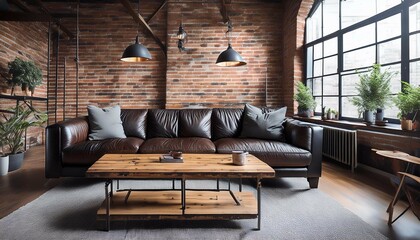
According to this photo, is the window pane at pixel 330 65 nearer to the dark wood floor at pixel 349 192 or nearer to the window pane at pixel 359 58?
the window pane at pixel 359 58

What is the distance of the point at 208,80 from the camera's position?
546 centimetres

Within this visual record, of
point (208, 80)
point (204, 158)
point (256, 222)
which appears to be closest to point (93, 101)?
point (208, 80)

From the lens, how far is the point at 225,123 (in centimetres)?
356

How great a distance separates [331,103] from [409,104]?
1.96m

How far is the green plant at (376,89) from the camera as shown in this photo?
302 centimetres

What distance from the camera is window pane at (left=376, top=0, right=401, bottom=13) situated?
316cm

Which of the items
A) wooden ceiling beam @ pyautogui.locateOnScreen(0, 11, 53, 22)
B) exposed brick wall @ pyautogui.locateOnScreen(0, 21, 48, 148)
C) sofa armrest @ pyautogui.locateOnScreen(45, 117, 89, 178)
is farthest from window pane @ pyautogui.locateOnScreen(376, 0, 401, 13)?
exposed brick wall @ pyautogui.locateOnScreen(0, 21, 48, 148)

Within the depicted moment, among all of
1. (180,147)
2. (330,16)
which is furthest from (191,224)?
(330,16)

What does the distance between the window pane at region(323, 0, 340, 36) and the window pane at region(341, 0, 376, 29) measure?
0.54 ft

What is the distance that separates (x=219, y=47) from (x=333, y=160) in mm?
3277

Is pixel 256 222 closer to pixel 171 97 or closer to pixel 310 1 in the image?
pixel 171 97

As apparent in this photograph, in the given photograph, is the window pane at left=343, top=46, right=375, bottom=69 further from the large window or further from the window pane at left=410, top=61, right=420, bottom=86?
the window pane at left=410, top=61, right=420, bottom=86

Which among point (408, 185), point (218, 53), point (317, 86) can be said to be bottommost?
point (408, 185)

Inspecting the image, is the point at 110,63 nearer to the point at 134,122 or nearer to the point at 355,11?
the point at 134,122
